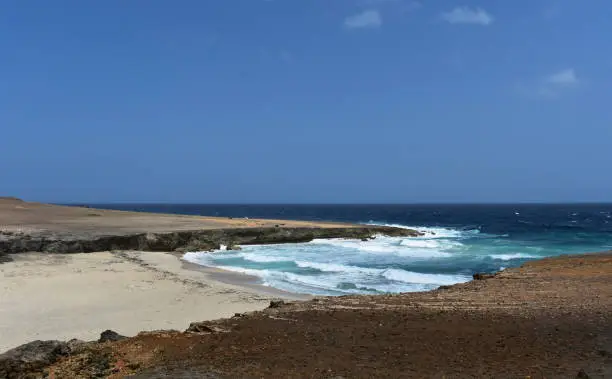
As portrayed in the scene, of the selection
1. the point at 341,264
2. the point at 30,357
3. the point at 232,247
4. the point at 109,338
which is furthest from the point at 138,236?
the point at 30,357

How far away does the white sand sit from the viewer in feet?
39.5

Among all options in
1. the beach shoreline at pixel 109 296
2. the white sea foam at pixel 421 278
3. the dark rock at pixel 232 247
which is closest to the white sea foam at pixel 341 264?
the white sea foam at pixel 421 278

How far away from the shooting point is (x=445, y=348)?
7.45 meters

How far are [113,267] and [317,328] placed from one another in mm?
16358

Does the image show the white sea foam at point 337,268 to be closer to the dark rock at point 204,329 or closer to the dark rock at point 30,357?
the dark rock at point 204,329

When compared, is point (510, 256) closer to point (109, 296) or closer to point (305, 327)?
point (109, 296)

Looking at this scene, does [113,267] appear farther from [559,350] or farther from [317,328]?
[559,350]

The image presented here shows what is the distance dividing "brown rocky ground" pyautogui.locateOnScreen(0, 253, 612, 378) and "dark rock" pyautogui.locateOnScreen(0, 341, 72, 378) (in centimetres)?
2

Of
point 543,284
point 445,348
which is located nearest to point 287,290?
point 543,284

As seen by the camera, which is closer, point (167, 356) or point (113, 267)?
point (167, 356)

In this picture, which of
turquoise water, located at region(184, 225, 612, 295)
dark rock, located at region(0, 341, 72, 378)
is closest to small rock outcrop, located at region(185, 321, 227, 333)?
dark rock, located at region(0, 341, 72, 378)

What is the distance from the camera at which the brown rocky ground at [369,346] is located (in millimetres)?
6496

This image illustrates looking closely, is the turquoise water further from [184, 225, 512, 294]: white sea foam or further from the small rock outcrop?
the small rock outcrop

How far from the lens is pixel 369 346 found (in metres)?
7.58
